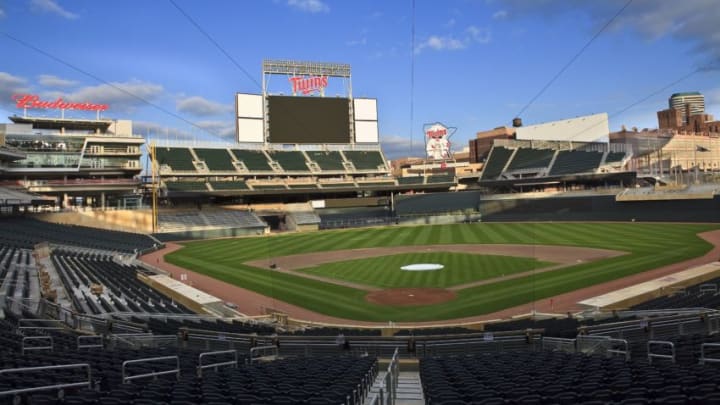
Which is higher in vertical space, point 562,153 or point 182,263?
point 562,153

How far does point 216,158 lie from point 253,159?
5.47 m

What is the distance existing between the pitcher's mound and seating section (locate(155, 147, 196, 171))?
5141 cm

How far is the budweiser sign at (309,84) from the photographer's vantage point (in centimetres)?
7238

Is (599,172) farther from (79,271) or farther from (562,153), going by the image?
(79,271)

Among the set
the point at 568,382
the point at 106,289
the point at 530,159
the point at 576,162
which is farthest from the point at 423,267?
the point at 530,159

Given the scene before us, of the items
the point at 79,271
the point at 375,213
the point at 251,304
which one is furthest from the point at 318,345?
the point at 375,213

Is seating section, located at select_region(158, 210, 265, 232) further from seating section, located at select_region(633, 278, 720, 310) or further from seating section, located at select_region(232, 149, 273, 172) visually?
seating section, located at select_region(633, 278, 720, 310)

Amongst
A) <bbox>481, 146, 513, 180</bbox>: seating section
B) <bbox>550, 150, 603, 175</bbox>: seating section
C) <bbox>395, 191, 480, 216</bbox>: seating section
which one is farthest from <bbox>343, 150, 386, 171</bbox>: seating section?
<bbox>550, 150, 603, 175</bbox>: seating section

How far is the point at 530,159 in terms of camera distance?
7806 cm

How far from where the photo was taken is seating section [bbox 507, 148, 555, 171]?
75812 mm

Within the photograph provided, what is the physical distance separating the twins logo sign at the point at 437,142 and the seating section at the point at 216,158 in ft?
119

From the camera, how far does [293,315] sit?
20953mm

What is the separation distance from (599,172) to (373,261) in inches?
1735

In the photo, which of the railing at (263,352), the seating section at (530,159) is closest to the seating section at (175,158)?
the seating section at (530,159)
